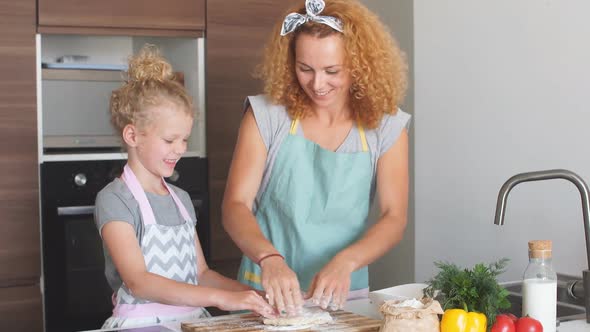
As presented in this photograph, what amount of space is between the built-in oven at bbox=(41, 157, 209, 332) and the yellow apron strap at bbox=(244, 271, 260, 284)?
0.93 metres

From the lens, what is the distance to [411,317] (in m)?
1.42

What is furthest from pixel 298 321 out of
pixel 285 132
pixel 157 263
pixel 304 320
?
pixel 285 132

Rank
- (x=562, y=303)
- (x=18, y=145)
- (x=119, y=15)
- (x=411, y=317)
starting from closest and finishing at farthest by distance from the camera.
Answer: (x=411, y=317) → (x=562, y=303) → (x=18, y=145) → (x=119, y=15)

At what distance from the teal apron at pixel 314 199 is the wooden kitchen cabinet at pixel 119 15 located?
3.59ft

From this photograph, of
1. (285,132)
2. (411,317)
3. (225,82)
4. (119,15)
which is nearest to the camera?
(411,317)

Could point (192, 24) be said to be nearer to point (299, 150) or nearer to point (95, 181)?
point (95, 181)

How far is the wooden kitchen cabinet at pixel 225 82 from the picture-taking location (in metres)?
3.05

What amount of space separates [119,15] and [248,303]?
5.25 feet

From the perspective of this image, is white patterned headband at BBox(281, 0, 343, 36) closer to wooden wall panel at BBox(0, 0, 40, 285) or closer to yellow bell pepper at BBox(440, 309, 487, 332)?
yellow bell pepper at BBox(440, 309, 487, 332)

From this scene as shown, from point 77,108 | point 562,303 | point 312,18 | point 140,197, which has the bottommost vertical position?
point 562,303

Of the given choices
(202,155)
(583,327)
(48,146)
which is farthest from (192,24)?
(583,327)

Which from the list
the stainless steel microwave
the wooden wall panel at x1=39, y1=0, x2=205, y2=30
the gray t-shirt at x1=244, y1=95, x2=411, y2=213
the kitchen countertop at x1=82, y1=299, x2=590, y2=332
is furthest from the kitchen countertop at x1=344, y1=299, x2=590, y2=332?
the wooden wall panel at x1=39, y1=0, x2=205, y2=30

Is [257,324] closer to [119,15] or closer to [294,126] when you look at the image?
[294,126]

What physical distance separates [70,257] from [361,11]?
4.53ft
